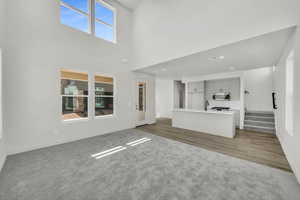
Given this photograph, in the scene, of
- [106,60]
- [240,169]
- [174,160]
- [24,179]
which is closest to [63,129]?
[24,179]

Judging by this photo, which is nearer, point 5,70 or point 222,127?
point 5,70

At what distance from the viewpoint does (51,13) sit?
3.49m

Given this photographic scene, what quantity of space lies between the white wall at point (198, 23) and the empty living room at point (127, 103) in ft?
0.07

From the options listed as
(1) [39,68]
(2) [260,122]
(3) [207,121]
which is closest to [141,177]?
(3) [207,121]

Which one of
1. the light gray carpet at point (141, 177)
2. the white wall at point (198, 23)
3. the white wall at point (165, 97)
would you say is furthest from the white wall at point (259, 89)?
the light gray carpet at point (141, 177)

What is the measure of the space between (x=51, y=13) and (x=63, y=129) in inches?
139

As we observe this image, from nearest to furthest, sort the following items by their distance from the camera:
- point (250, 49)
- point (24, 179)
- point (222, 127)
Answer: point (24, 179), point (250, 49), point (222, 127)

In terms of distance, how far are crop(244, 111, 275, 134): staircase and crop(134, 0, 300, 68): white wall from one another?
14.8ft

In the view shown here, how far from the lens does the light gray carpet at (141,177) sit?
1.68 meters

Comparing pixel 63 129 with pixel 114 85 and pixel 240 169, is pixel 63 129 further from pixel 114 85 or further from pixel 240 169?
pixel 240 169

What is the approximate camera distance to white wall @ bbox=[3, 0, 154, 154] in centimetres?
294

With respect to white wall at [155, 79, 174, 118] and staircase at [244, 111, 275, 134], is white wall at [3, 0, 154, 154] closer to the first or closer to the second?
white wall at [155, 79, 174, 118]

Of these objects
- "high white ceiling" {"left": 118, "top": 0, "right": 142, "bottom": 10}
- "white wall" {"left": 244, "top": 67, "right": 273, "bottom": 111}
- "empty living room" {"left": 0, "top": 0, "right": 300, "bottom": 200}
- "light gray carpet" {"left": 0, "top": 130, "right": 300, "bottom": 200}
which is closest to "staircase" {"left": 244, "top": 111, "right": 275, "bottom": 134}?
"empty living room" {"left": 0, "top": 0, "right": 300, "bottom": 200}

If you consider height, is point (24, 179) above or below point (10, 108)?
below
